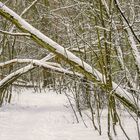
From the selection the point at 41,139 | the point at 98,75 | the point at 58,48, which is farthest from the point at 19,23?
the point at 41,139

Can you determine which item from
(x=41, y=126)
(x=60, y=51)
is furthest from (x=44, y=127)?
(x=60, y=51)

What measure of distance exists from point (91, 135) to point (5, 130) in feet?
6.15

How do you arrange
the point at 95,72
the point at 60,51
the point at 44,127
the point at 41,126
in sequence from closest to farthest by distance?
1. the point at 95,72
2. the point at 60,51
3. the point at 44,127
4. the point at 41,126

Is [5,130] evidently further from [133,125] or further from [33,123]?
[133,125]

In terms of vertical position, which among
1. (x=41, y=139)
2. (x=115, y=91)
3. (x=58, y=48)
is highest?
(x=58, y=48)

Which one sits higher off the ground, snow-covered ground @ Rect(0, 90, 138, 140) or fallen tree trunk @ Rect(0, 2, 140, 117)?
fallen tree trunk @ Rect(0, 2, 140, 117)

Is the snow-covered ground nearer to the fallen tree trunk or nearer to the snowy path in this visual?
the snowy path

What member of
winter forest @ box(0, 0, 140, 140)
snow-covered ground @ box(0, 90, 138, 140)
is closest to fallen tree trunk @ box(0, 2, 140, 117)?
winter forest @ box(0, 0, 140, 140)

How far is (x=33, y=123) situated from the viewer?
29.1ft

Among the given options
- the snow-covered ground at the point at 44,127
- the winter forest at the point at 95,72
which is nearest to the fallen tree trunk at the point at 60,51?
the winter forest at the point at 95,72

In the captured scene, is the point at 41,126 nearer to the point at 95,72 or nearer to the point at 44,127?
the point at 44,127

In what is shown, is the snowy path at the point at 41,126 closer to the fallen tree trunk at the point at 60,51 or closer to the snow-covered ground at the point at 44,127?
the snow-covered ground at the point at 44,127

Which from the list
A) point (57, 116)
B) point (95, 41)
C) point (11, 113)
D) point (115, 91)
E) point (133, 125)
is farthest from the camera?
point (11, 113)

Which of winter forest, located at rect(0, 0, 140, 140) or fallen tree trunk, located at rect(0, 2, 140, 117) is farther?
fallen tree trunk, located at rect(0, 2, 140, 117)
